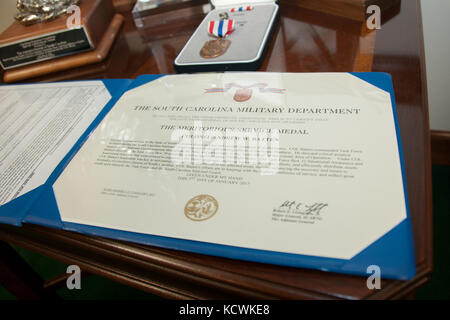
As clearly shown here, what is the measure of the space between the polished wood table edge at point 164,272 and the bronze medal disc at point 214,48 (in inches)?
13.3

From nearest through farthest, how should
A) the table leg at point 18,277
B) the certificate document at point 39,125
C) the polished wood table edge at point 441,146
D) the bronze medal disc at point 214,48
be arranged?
1. the certificate document at point 39,125
2. the bronze medal disc at point 214,48
3. the table leg at point 18,277
4. the polished wood table edge at point 441,146

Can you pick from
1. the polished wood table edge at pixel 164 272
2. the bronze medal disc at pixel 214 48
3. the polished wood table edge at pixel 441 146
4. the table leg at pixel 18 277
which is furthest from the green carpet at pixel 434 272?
the bronze medal disc at pixel 214 48

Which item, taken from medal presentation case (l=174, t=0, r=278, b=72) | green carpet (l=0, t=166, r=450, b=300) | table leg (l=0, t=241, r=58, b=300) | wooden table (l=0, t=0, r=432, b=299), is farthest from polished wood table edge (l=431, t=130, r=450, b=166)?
table leg (l=0, t=241, r=58, b=300)

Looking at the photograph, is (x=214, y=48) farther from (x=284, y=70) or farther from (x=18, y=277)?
(x=18, y=277)

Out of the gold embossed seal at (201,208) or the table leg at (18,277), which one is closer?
the gold embossed seal at (201,208)

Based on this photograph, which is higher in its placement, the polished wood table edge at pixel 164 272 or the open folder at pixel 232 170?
the open folder at pixel 232 170

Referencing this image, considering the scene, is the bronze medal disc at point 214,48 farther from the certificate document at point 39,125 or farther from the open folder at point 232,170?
the certificate document at point 39,125

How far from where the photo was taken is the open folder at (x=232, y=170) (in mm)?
273

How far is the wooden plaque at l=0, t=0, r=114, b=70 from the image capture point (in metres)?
0.60

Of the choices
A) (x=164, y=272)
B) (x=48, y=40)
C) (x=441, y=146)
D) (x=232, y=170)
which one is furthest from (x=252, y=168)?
(x=441, y=146)

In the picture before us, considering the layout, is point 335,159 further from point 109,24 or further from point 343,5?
point 109,24

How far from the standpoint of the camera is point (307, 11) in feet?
2.05

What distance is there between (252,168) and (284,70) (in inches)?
8.8

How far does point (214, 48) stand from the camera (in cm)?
54
